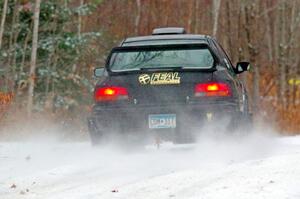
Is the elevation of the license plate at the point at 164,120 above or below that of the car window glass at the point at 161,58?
below

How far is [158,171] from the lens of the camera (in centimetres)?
862

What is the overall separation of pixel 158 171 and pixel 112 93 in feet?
6.23

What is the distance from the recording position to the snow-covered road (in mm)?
7133

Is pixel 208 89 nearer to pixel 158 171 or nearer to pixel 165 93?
pixel 165 93

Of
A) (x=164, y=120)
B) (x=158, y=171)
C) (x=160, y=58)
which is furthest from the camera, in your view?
(x=160, y=58)

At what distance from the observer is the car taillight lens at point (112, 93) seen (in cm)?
1020

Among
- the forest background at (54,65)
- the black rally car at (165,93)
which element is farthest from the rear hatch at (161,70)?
the forest background at (54,65)

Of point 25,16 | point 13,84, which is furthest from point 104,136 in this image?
point 25,16

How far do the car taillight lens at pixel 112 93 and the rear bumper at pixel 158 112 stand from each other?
131 millimetres

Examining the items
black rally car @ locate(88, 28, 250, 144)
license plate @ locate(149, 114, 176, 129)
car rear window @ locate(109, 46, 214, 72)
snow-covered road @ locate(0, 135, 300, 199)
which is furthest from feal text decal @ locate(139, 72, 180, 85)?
snow-covered road @ locate(0, 135, 300, 199)

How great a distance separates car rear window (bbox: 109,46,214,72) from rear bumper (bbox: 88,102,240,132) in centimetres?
55

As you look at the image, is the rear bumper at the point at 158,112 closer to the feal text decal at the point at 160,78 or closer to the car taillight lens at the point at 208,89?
the car taillight lens at the point at 208,89

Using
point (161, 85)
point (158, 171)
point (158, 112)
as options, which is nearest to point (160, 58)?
point (161, 85)

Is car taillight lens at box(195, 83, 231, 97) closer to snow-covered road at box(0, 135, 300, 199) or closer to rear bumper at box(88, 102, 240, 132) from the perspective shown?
rear bumper at box(88, 102, 240, 132)
